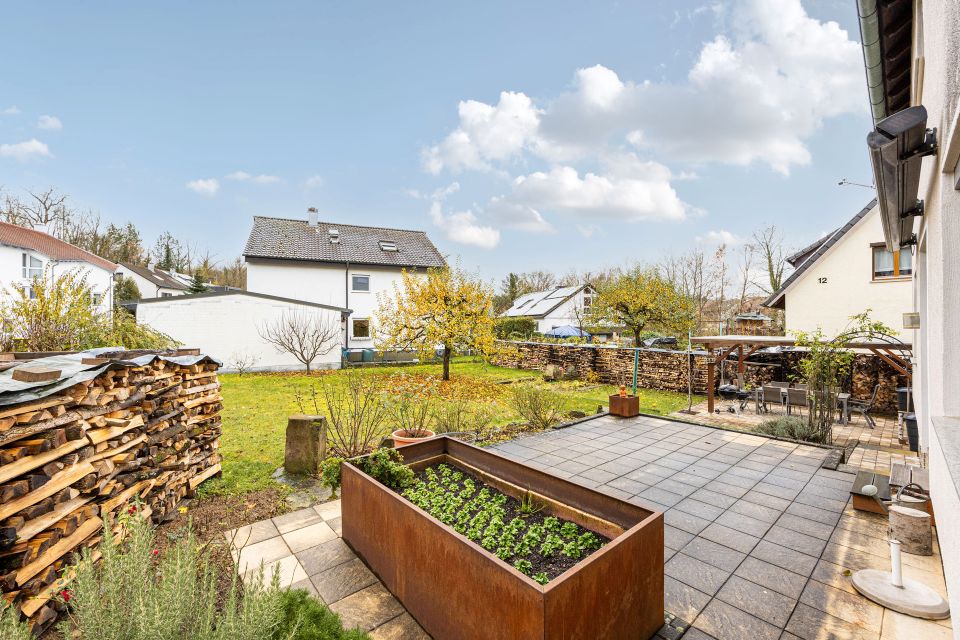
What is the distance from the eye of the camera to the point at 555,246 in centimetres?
3170

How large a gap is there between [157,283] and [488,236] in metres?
24.9

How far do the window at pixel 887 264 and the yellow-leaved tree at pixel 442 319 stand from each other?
13.0 m

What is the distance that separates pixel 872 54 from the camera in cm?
386

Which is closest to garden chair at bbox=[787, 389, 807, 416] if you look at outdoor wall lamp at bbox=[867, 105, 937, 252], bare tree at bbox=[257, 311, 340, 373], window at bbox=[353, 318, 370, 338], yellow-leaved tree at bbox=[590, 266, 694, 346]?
outdoor wall lamp at bbox=[867, 105, 937, 252]

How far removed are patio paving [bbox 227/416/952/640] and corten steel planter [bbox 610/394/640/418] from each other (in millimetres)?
2183

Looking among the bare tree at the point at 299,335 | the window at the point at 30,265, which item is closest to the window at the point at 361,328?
the bare tree at the point at 299,335

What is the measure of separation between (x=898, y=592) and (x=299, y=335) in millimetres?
17553

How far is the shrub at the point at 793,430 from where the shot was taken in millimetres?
6855

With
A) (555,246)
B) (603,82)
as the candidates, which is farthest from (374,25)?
(555,246)

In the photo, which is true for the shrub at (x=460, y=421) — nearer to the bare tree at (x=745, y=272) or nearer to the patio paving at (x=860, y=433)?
the patio paving at (x=860, y=433)

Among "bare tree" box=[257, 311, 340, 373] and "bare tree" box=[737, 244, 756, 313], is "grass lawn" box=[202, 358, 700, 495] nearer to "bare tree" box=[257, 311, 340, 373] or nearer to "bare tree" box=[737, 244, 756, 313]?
"bare tree" box=[257, 311, 340, 373]

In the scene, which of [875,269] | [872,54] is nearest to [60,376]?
[872,54]

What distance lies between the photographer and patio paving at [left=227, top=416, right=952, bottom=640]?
2547 mm

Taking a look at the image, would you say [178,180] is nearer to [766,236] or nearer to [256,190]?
[256,190]
